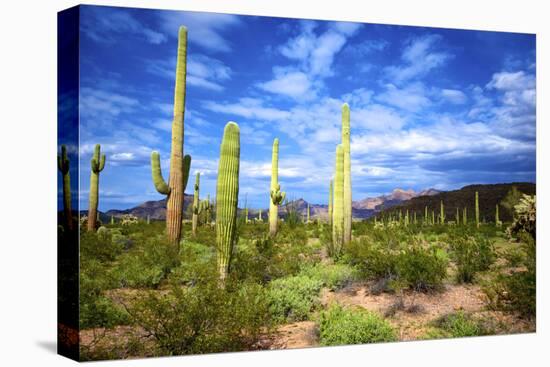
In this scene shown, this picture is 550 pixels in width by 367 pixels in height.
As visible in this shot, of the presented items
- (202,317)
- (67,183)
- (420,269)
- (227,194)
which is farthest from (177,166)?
(420,269)

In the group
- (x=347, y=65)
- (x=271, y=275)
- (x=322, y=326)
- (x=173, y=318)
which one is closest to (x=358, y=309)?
(x=322, y=326)

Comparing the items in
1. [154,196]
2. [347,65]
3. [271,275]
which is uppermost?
[347,65]

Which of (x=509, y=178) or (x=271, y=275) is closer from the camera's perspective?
(x=271, y=275)

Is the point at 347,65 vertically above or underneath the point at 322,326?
above

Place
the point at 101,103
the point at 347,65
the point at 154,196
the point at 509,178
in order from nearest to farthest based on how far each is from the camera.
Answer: the point at 101,103 → the point at 154,196 → the point at 347,65 → the point at 509,178

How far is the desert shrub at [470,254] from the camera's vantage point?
1134 centimetres

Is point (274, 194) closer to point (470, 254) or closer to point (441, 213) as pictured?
point (441, 213)

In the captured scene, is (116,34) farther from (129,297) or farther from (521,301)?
(521,301)

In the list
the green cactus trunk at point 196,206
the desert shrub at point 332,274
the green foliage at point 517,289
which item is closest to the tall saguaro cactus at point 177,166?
the green cactus trunk at point 196,206

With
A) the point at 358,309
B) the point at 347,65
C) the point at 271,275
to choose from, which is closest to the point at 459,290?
the point at 358,309

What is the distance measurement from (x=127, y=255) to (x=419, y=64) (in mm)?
5217

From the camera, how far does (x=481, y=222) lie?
1173cm

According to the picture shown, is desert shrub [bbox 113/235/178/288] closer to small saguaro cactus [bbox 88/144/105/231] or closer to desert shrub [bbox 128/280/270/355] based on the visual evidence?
desert shrub [bbox 128/280/270/355]

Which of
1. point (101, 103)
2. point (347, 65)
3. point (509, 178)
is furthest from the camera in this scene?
point (509, 178)
